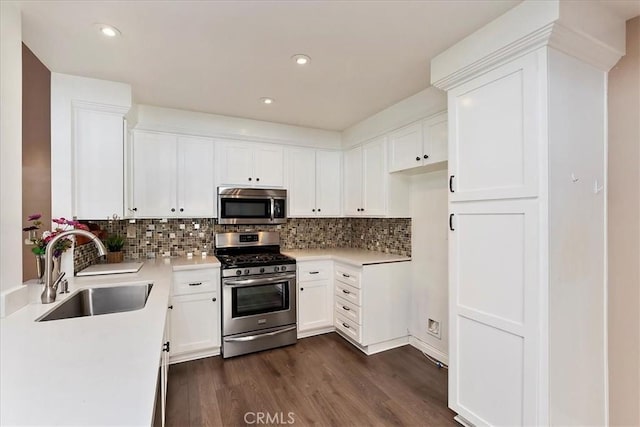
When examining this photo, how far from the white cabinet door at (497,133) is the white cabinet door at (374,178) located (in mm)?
1229

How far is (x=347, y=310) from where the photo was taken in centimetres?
324

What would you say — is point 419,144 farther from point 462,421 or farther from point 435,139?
point 462,421

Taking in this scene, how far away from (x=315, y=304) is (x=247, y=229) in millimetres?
1204

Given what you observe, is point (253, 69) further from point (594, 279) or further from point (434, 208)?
point (594, 279)

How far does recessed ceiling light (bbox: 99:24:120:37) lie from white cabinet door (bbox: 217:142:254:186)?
5.10 feet

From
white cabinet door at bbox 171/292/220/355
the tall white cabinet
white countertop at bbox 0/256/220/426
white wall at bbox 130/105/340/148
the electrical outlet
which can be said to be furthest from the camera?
white wall at bbox 130/105/340/148

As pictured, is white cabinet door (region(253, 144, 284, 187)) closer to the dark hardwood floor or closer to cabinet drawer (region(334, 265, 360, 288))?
cabinet drawer (region(334, 265, 360, 288))

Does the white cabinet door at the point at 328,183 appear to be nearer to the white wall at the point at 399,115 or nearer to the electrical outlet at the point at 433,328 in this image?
the white wall at the point at 399,115

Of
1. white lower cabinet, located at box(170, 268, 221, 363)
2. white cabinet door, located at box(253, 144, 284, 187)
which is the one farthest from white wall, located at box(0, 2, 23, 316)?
white cabinet door, located at box(253, 144, 284, 187)

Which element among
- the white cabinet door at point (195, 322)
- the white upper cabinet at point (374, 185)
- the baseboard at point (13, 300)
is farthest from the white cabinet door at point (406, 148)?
the baseboard at point (13, 300)

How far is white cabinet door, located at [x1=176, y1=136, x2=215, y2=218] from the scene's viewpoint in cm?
318

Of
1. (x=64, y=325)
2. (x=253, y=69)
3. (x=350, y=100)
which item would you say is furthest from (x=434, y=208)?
(x=64, y=325)

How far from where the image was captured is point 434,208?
2986mm

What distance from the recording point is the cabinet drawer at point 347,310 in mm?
3056
